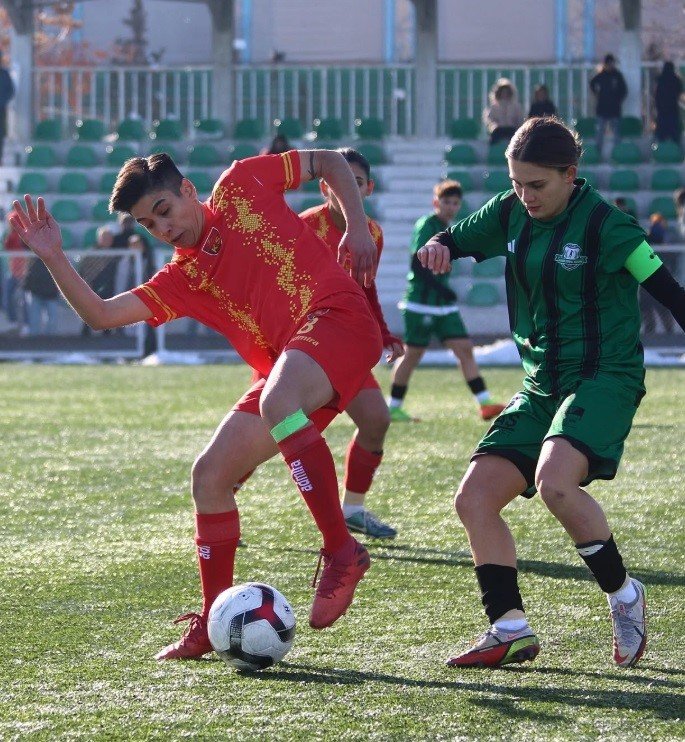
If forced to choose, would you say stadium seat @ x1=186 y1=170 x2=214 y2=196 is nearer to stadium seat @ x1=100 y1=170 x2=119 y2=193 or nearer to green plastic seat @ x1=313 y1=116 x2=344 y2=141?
stadium seat @ x1=100 y1=170 x2=119 y2=193

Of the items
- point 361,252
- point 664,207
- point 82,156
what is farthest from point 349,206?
point 82,156

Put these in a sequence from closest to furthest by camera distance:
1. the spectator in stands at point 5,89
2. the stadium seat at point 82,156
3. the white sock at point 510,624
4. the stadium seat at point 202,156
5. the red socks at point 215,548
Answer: the white sock at point 510,624, the red socks at point 215,548, the stadium seat at point 202,156, the spectator in stands at point 5,89, the stadium seat at point 82,156

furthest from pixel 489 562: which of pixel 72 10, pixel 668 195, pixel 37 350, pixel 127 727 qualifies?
pixel 72 10

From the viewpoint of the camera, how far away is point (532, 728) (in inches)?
143

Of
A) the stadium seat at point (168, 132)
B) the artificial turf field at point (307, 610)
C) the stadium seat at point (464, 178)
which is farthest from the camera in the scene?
the stadium seat at point (168, 132)

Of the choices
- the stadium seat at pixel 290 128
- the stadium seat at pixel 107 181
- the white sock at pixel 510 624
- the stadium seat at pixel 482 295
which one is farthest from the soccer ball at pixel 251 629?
the stadium seat at pixel 290 128

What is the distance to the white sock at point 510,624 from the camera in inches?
169

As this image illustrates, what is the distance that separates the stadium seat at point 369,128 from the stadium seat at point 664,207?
4.58 m

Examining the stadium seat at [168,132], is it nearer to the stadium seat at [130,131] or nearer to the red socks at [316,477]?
the stadium seat at [130,131]

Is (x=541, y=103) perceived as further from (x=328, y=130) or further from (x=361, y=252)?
(x=361, y=252)

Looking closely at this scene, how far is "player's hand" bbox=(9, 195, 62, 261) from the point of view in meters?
4.64

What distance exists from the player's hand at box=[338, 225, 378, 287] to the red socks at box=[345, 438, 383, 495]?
2.03 meters

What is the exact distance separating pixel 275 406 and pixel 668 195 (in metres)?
18.1

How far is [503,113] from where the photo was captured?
2052 centimetres
